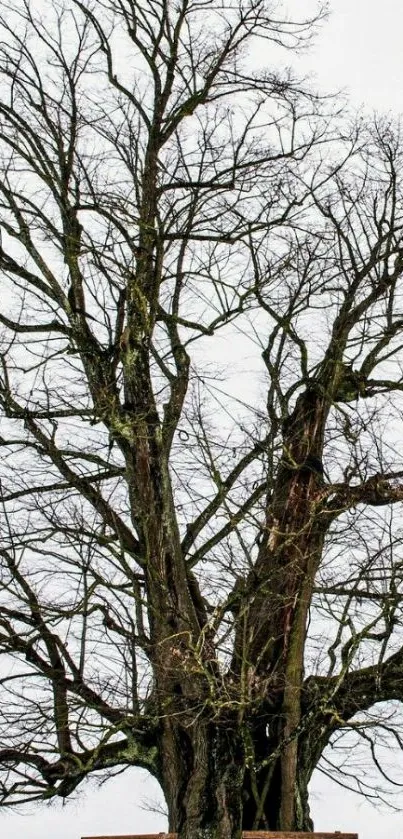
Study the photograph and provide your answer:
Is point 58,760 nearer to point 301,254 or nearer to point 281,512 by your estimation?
point 281,512

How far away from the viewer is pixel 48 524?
13.3 m

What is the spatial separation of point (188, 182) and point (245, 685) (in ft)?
16.5

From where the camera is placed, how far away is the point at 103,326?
13.8m

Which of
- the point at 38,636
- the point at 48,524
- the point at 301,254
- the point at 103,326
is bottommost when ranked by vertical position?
the point at 38,636

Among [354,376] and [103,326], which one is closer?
[103,326]

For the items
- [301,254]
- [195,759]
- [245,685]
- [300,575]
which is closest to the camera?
[245,685]

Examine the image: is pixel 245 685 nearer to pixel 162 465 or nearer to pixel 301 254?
pixel 162 465

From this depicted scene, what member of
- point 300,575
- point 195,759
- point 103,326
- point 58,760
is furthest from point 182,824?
point 103,326

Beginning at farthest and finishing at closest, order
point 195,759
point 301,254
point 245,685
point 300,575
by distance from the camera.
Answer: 1. point 301,254
2. point 300,575
3. point 195,759
4. point 245,685

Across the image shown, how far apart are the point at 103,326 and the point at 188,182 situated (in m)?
1.64

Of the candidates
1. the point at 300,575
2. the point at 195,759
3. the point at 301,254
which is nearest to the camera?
the point at 195,759

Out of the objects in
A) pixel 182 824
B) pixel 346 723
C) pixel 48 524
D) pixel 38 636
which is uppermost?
pixel 48 524

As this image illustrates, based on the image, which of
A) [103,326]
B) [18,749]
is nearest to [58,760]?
[18,749]

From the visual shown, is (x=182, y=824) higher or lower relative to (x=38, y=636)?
lower
